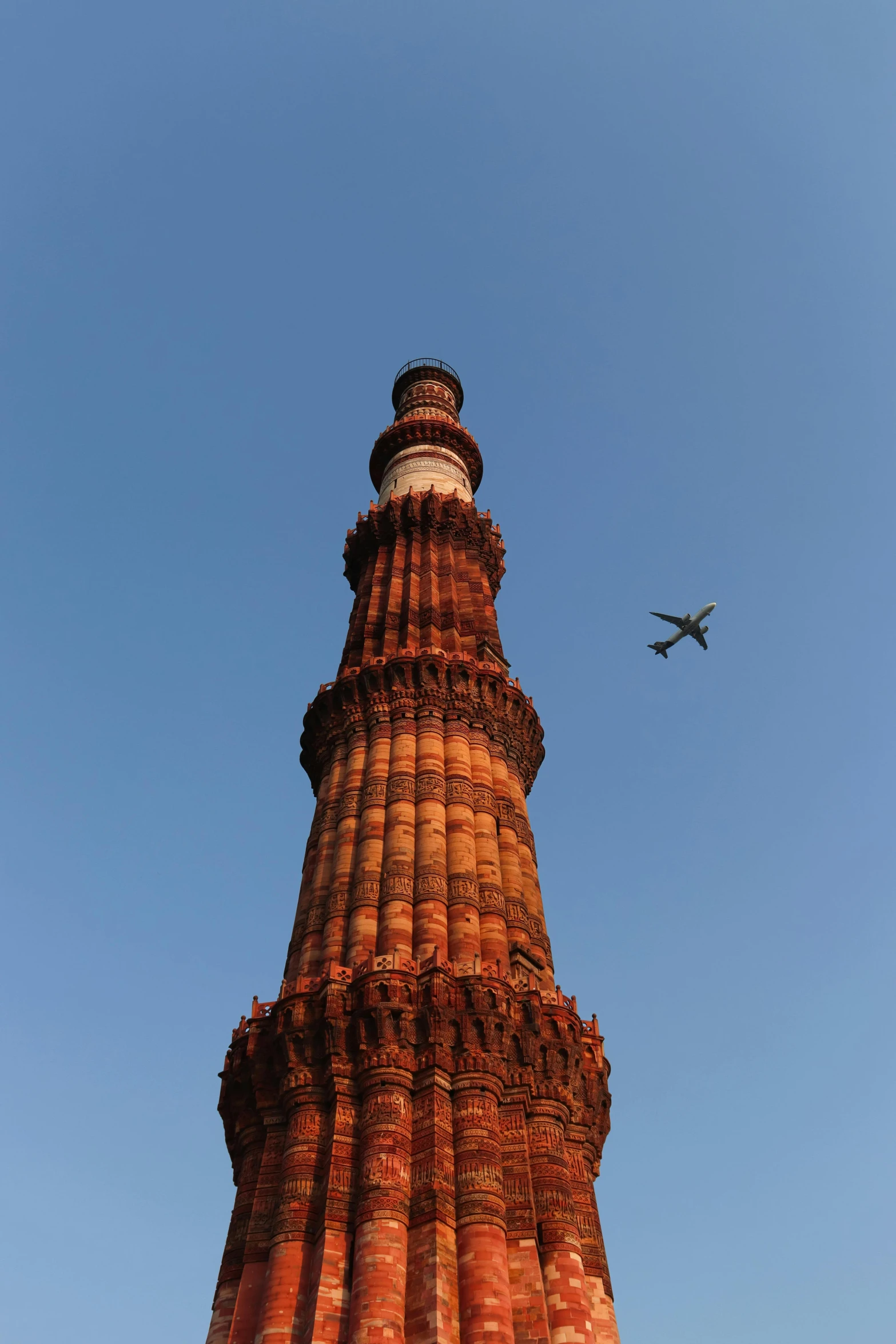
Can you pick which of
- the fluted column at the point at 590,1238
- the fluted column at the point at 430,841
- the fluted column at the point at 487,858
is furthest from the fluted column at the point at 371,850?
the fluted column at the point at 590,1238

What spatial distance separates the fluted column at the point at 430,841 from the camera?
2214 centimetres

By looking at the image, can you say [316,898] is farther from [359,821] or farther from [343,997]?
[343,997]

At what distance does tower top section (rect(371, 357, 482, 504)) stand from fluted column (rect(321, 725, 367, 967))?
13024 millimetres

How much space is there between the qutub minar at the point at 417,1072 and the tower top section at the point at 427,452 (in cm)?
1177

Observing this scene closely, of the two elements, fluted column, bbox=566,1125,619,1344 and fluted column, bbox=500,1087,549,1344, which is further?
fluted column, bbox=566,1125,619,1344

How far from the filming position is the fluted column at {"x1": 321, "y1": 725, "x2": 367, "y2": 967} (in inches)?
898

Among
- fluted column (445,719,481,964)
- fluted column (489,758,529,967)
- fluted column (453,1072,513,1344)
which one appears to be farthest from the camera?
fluted column (489,758,529,967)

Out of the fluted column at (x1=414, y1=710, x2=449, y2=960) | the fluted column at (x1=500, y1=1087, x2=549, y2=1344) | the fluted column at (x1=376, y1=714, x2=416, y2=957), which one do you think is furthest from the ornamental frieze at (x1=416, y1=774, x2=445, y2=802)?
the fluted column at (x1=500, y1=1087, x2=549, y2=1344)

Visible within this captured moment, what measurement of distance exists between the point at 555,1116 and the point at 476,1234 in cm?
338

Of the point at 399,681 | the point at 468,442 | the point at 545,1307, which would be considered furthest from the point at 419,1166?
the point at 468,442

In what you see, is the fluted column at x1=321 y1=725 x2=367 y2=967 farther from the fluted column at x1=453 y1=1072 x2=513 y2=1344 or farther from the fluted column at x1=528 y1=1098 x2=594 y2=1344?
the fluted column at x1=528 y1=1098 x2=594 y2=1344

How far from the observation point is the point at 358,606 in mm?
34688

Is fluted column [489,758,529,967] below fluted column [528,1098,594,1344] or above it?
above

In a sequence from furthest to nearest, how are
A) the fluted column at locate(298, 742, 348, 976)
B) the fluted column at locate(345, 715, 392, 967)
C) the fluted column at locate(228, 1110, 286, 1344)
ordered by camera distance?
1. the fluted column at locate(298, 742, 348, 976)
2. the fluted column at locate(345, 715, 392, 967)
3. the fluted column at locate(228, 1110, 286, 1344)
